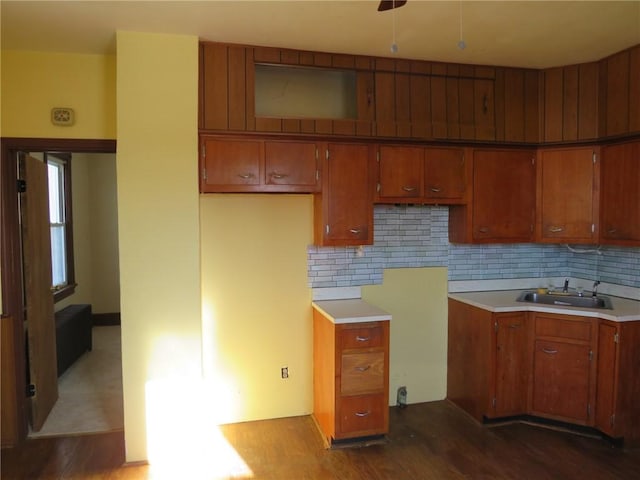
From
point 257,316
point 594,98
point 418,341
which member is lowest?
point 418,341

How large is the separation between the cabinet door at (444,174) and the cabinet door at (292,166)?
0.82 m

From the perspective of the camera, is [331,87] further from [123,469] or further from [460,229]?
[123,469]

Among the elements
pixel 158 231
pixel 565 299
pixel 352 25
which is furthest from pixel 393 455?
pixel 352 25

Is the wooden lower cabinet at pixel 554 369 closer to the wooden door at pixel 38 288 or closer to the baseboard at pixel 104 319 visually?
the wooden door at pixel 38 288

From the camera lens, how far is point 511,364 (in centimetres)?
328

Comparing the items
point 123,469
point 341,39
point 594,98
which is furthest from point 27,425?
point 594,98

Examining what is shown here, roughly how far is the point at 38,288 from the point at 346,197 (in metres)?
2.36

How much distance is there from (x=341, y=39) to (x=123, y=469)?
2941mm

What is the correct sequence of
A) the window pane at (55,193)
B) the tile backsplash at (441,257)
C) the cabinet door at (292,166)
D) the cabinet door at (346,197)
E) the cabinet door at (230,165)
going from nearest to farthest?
the cabinet door at (230,165)
the cabinet door at (292,166)
the cabinet door at (346,197)
the tile backsplash at (441,257)
the window pane at (55,193)

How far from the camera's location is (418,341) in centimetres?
370

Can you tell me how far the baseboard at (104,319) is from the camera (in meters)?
6.53

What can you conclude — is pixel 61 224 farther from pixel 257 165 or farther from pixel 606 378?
pixel 606 378

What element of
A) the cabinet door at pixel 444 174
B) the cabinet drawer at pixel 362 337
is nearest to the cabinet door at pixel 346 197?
the cabinet door at pixel 444 174

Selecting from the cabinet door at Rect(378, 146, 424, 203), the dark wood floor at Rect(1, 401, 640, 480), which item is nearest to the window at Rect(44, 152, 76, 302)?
the dark wood floor at Rect(1, 401, 640, 480)
